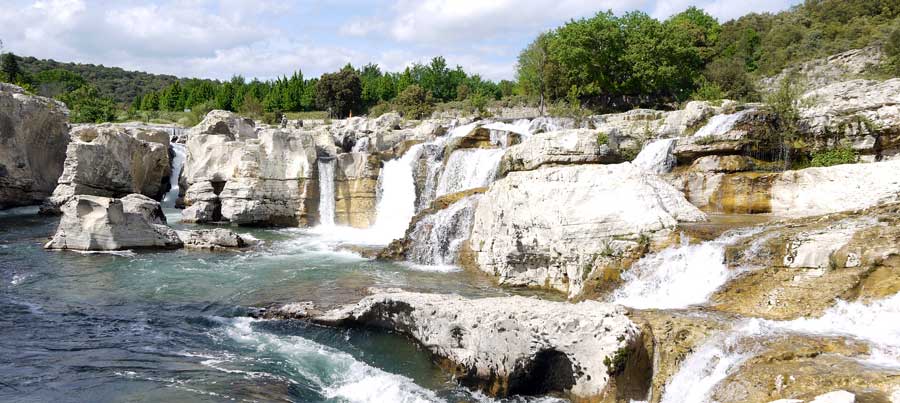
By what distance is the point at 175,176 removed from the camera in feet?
102

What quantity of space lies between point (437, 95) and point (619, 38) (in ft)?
102

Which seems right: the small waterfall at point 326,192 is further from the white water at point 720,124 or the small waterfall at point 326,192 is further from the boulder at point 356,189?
the white water at point 720,124

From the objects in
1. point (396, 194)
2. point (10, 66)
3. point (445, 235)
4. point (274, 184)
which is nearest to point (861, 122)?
point (445, 235)

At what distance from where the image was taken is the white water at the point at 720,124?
1708 centimetres

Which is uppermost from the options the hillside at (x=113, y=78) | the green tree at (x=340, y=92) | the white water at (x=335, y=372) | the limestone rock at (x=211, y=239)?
the hillside at (x=113, y=78)

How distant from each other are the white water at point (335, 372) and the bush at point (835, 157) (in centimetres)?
1349

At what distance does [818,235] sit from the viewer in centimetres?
953

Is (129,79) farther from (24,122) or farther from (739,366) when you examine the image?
(739,366)

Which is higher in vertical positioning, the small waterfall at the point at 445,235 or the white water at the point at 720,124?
the white water at the point at 720,124

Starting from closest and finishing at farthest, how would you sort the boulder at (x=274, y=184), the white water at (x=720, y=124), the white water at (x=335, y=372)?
1. the white water at (x=335, y=372)
2. the white water at (x=720, y=124)
3. the boulder at (x=274, y=184)

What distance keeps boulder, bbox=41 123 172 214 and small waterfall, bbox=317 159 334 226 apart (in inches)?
386

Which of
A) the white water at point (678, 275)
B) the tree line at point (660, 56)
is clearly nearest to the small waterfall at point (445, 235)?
the white water at point (678, 275)

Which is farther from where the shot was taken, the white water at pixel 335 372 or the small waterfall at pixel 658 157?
the small waterfall at pixel 658 157

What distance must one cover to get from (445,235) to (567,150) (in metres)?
4.31
